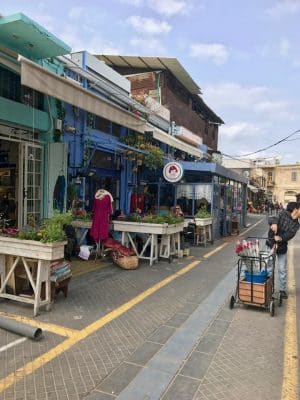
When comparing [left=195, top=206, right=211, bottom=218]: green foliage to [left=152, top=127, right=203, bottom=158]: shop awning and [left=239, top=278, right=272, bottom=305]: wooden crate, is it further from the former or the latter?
[left=239, top=278, right=272, bottom=305]: wooden crate

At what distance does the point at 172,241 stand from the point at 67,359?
616cm

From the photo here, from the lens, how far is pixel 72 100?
630cm

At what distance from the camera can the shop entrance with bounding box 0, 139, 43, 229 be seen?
28.6ft

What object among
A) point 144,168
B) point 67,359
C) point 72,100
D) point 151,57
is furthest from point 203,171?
point 67,359

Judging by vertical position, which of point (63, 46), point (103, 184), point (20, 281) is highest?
point (63, 46)

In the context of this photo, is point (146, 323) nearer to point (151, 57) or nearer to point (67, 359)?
point (67, 359)

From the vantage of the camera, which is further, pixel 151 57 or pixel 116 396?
pixel 151 57

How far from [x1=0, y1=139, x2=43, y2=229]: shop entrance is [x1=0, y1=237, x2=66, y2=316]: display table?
8.95 ft

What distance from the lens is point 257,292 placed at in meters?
5.78

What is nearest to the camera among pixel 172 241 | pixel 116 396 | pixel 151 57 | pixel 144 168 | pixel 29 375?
pixel 116 396

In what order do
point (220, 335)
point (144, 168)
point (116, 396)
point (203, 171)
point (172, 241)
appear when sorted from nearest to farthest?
point (116, 396)
point (220, 335)
point (172, 241)
point (203, 171)
point (144, 168)

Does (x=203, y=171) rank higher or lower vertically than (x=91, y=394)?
A: higher

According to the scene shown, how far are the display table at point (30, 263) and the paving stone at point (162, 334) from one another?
169 centimetres

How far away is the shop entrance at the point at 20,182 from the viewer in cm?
871
